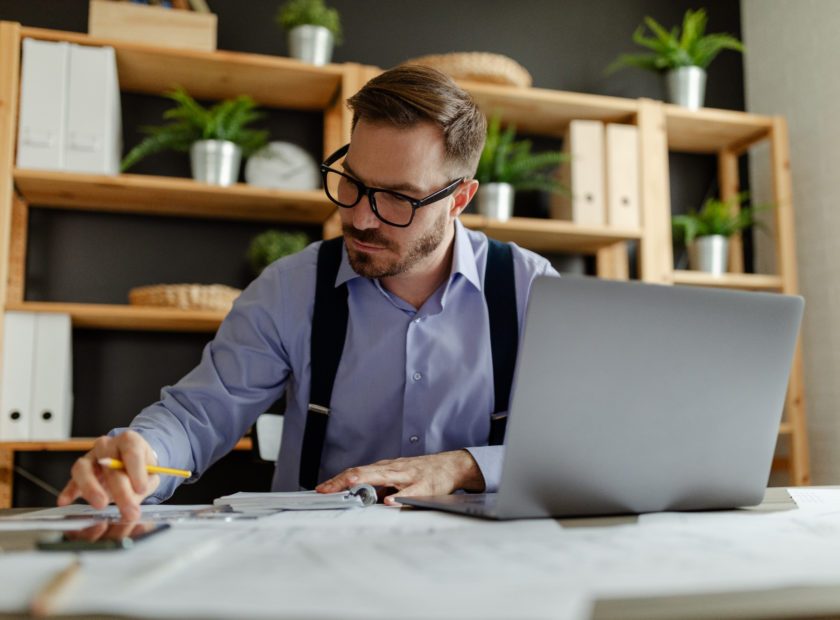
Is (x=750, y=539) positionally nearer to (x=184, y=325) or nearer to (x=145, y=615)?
(x=145, y=615)

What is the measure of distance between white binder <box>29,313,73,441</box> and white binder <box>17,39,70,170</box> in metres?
0.45

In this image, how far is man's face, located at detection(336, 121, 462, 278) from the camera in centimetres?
138

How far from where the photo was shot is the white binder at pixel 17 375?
87.8 inches

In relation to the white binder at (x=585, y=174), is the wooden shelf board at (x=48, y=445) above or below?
below

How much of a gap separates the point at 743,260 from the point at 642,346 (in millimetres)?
2761

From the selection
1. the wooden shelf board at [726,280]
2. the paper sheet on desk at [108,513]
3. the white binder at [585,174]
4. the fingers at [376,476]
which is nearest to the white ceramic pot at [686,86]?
the white binder at [585,174]

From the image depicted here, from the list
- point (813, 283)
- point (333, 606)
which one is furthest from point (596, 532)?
point (813, 283)

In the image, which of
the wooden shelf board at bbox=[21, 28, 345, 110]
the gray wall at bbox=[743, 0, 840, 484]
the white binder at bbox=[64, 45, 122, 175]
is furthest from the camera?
the gray wall at bbox=[743, 0, 840, 484]

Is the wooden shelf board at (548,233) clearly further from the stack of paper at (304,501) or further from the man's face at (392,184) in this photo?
the stack of paper at (304,501)

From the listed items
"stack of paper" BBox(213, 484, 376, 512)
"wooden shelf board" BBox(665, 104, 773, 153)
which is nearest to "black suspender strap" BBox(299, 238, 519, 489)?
"stack of paper" BBox(213, 484, 376, 512)

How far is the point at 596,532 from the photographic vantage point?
73 centimetres

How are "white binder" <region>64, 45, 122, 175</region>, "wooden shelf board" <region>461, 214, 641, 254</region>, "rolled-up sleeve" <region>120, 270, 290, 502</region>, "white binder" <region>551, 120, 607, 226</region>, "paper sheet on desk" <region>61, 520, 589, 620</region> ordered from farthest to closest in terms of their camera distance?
"white binder" <region>551, 120, 607, 226</region> → "wooden shelf board" <region>461, 214, 641, 254</region> → "white binder" <region>64, 45, 122, 175</region> → "rolled-up sleeve" <region>120, 270, 290, 502</region> → "paper sheet on desk" <region>61, 520, 589, 620</region>

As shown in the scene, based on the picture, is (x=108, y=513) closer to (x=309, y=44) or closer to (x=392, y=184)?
(x=392, y=184)

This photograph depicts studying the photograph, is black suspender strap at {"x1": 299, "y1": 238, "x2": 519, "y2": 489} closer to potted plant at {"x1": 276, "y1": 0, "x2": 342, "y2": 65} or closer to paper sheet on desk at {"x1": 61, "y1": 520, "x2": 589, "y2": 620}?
paper sheet on desk at {"x1": 61, "y1": 520, "x2": 589, "y2": 620}
